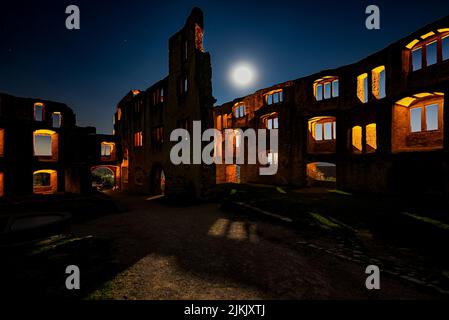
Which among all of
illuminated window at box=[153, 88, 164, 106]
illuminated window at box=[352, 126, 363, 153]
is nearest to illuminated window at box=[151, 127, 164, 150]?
illuminated window at box=[153, 88, 164, 106]

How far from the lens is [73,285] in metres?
3.11

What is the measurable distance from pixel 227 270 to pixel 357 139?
53.4ft

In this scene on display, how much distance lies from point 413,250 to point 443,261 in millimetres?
591

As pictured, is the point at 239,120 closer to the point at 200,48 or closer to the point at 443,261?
the point at 200,48

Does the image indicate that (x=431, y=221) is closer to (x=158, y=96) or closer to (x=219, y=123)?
(x=158, y=96)

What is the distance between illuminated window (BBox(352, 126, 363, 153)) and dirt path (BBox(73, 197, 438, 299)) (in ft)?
42.5

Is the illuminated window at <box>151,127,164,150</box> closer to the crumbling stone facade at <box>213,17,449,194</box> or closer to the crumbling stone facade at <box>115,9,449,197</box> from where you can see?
the crumbling stone facade at <box>115,9,449,197</box>

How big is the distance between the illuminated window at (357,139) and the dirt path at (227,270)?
12957 mm

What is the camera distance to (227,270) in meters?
3.68

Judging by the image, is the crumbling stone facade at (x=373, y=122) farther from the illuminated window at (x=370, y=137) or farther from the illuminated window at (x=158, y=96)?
the illuminated window at (x=158, y=96)

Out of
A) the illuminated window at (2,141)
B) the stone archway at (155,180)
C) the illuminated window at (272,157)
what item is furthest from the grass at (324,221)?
the illuminated window at (2,141)

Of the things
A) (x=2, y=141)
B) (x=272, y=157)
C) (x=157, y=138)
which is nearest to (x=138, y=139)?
(x=157, y=138)
